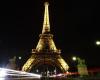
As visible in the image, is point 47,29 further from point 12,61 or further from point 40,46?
point 12,61

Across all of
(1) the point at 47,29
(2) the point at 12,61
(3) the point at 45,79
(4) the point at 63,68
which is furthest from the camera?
(1) the point at 47,29

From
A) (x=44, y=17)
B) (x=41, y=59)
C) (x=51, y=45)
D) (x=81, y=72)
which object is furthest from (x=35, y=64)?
(x=81, y=72)

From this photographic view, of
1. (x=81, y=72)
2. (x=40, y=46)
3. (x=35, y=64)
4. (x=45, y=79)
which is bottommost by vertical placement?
(x=45, y=79)

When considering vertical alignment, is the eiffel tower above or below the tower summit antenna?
below

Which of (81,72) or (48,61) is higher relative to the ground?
(48,61)

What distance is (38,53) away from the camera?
81.6m

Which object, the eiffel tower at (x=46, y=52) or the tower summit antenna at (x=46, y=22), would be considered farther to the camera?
the tower summit antenna at (x=46, y=22)

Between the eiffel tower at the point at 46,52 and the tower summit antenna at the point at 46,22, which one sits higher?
the tower summit antenna at the point at 46,22

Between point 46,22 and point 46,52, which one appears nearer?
point 46,52

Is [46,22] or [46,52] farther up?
[46,22]

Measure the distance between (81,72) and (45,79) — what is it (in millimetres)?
28227

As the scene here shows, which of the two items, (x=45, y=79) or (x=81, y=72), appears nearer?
(x=45, y=79)

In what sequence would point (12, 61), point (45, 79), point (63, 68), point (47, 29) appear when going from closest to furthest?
point (45, 79) < point (12, 61) < point (63, 68) < point (47, 29)

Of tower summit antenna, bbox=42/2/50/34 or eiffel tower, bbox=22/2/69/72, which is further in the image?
tower summit antenna, bbox=42/2/50/34
